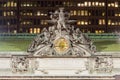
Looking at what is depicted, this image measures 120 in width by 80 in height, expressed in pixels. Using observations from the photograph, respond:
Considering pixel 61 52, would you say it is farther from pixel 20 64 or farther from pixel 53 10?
pixel 53 10

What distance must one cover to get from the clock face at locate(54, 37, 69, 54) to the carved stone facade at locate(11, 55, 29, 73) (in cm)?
319

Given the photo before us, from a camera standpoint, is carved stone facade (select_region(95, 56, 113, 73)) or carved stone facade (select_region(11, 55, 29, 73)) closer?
carved stone facade (select_region(11, 55, 29, 73))

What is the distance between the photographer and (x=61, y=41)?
60438 mm

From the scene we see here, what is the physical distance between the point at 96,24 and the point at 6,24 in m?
29.1

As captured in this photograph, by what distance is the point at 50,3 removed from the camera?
19738 cm

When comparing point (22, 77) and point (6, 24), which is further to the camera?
point (6, 24)

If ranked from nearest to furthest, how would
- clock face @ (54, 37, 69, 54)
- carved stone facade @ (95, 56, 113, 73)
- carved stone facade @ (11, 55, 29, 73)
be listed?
clock face @ (54, 37, 69, 54) → carved stone facade @ (11, 55, 29, 73) → carved stone facade @ (95, 56, 113, 73)

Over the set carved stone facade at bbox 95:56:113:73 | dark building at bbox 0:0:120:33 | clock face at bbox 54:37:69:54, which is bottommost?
carved stone facade at bbox 95:56:113:73

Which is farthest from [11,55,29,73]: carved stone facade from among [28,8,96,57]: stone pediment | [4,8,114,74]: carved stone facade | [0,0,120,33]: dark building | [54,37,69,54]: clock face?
[0,0,120,33]: dark building

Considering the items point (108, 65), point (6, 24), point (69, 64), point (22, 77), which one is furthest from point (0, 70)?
point (6, 24)

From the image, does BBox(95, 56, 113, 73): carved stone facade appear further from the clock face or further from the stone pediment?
the clock face

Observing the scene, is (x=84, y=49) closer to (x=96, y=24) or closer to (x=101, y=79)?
(x=101, y=79)

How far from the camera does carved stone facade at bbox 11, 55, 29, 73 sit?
199 ft

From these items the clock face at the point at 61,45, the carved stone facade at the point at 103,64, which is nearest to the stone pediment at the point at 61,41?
the clock face at the point at 61,45
